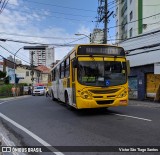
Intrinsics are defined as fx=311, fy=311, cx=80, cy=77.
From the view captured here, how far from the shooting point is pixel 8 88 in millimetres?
53250

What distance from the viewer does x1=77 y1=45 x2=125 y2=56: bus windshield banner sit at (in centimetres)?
1441

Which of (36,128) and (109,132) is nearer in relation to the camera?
(109,132)

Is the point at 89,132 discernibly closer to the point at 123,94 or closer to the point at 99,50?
the point at 123,94

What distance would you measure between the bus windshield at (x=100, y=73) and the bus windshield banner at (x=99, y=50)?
469mm

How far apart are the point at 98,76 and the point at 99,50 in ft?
4.33

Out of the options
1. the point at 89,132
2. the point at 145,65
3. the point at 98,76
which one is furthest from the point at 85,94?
the point at 145,65

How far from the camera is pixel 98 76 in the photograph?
1409 centimetres

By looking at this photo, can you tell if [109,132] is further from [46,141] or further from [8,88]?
[8,88]

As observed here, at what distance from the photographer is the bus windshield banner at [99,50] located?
1441 centimetres

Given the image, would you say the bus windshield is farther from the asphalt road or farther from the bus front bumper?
the asphalt road

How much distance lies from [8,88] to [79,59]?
41045mm

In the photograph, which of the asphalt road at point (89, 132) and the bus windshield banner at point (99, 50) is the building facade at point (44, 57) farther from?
the asphalt road at point (89, 132)

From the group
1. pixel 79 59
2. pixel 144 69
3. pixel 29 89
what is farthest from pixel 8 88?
pixel 79 59

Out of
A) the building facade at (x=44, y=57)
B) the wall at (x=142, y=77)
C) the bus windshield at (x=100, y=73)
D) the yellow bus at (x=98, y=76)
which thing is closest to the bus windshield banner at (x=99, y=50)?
the yellow bus at (x=98, y=76)
